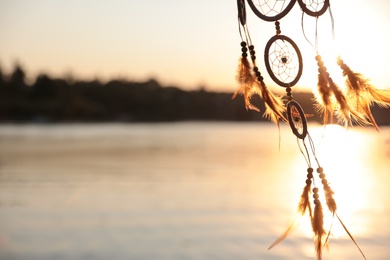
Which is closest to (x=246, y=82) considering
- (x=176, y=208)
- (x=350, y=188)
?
(x=176, y=208)

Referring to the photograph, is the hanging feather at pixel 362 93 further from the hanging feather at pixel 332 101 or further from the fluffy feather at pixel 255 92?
the fluffy feather at pixel 255 92

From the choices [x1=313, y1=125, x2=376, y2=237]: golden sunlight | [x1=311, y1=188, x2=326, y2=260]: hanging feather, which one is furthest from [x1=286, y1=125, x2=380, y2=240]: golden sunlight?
[x1=311, y1=188, x2=326, y2=260]: hanging feather

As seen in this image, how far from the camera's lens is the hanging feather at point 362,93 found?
142 cm

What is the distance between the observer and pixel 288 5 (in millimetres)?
1411

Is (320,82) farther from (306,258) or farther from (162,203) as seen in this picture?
(162,203)

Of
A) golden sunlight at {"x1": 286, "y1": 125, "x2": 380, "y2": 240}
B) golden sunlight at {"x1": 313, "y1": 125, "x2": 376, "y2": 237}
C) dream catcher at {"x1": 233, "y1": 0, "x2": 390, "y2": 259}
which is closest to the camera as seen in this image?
dream catcher at {"x1": 233, "y1": 0, "x2": 390, "y2": 259}

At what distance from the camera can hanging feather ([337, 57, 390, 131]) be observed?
1.42m

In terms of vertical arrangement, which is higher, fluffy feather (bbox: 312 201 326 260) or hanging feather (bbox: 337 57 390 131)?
hanging feather (bbox: 337 57 390 131)

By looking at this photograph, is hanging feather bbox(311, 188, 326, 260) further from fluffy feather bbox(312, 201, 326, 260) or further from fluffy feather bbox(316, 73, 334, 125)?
fluffy feather bbox(316, 73, 334, 125)

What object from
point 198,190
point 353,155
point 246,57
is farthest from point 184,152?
point 246,57

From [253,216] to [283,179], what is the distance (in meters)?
4.10

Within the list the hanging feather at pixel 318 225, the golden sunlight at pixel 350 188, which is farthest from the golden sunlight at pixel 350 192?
the hanging feather at pixel 318 225

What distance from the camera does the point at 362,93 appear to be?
1.44 meters

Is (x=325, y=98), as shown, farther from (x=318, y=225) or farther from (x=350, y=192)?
(x=350, y=192)
